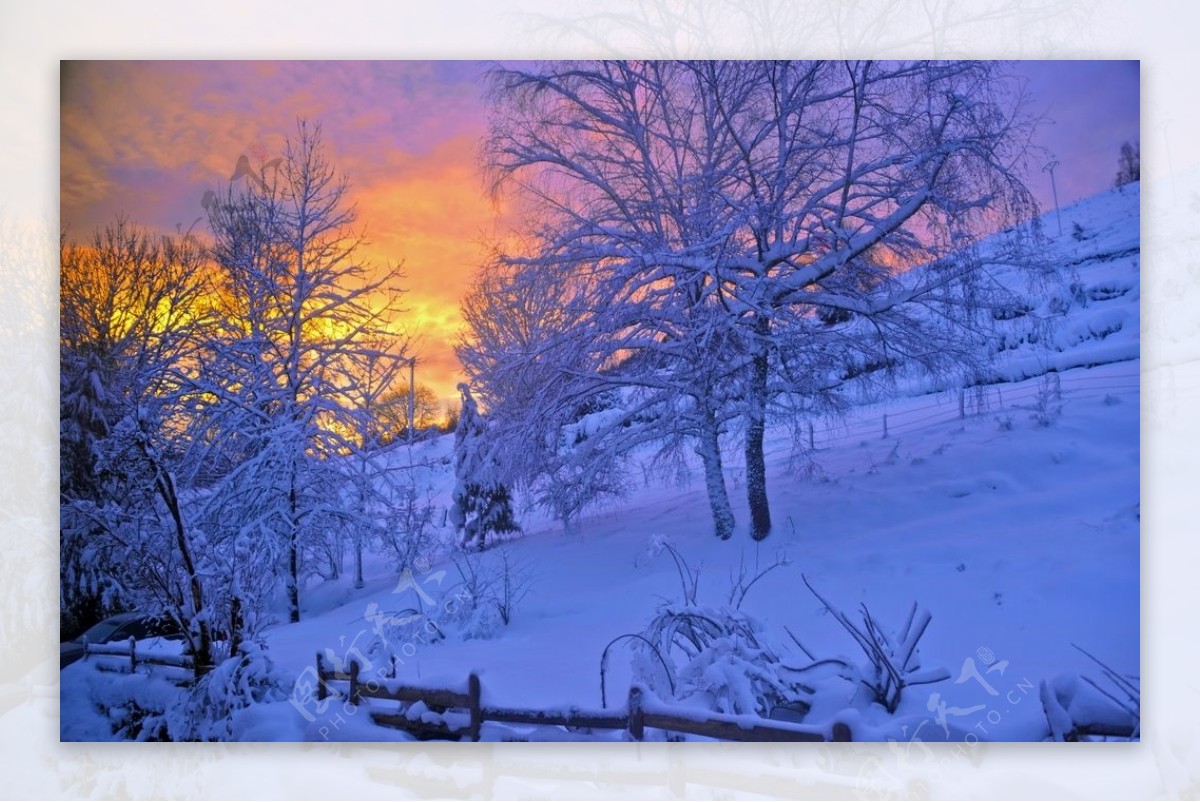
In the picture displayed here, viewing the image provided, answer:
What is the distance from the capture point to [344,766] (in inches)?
150

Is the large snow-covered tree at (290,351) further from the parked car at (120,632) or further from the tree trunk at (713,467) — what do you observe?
the tree trunk at (713,467)

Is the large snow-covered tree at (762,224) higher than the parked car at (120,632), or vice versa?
the large snow-covered tree at (762,224)

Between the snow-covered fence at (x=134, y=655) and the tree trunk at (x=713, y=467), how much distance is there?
2580mm

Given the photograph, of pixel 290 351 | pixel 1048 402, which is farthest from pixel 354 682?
pixel 1048 402

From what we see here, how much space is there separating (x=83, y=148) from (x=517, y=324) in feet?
7.27

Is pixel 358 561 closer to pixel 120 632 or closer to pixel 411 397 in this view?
pixel 411 397

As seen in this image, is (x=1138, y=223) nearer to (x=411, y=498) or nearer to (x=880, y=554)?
(x=880, y=554)

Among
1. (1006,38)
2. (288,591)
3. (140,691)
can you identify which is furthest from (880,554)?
(140,691)

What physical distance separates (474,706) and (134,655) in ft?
5.32

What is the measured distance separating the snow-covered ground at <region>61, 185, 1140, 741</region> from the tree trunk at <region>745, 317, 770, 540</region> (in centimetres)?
6

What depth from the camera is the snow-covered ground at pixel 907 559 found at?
147 inches

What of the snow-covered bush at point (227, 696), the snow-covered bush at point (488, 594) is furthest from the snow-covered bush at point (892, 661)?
the snow-covered bush at point (227, 696)

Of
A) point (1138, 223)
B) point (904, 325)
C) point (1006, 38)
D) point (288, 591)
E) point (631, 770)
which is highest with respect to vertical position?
point (1006, 38)

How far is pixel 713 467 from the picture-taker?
3.93 m
